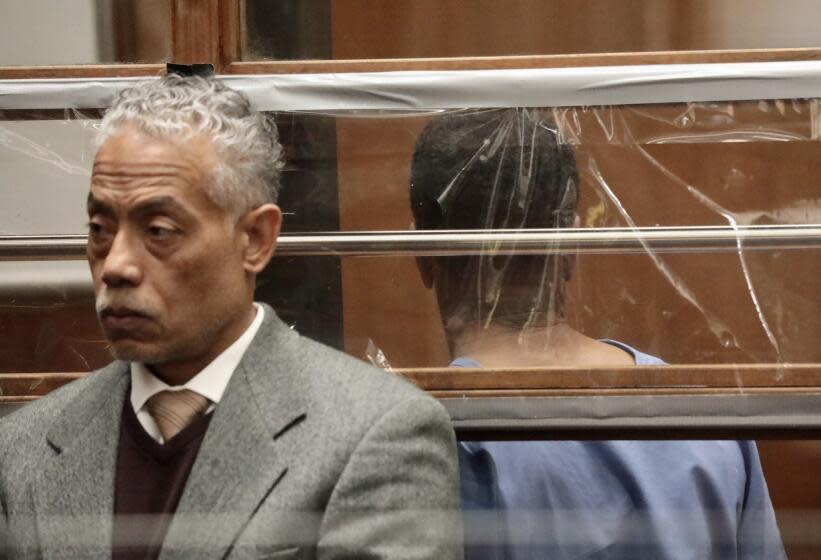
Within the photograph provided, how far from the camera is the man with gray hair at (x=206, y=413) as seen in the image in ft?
4.59

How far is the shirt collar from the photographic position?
1.51 meters

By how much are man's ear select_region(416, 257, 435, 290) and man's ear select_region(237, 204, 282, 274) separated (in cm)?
22

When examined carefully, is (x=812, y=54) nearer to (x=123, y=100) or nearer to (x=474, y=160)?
(x=474, y=160)

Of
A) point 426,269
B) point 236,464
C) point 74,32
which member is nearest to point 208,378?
point 236,464

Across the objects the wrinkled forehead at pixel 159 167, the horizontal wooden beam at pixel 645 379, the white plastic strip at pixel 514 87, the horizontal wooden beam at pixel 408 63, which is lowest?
the horizontal wooden beam at pixel 645 379

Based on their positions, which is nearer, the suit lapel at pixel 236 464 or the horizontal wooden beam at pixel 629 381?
the suit lapel at pixel 236 464

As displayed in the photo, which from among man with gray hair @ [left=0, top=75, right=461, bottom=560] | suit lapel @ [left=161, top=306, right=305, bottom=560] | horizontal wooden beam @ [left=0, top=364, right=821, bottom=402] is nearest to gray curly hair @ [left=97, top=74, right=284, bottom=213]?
man with gray hair @ [left=0, top=75, right=461, bottom=560]

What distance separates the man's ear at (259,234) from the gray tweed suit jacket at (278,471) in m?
0.08

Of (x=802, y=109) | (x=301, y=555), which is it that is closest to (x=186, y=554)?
(x=301, y=555)

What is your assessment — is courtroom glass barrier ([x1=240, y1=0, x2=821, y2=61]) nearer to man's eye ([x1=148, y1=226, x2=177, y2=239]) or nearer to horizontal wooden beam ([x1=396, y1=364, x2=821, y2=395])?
man's eye ([x1=148, y1=226, x2=177, y2=239])

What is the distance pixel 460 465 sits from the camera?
1580mm

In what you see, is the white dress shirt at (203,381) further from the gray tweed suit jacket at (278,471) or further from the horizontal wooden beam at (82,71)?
the horizontal wooden beam at (82,71)

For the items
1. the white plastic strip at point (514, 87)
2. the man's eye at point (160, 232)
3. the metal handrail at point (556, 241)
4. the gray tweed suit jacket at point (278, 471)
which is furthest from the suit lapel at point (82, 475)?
Result: the white plastic strip at point (514, 87)

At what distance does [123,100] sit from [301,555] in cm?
62
